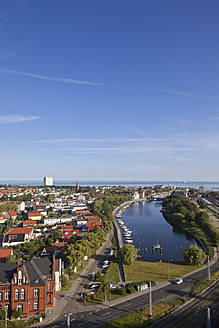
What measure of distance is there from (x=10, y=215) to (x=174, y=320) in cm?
10168

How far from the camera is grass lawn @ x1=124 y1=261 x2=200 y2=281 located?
51.2m

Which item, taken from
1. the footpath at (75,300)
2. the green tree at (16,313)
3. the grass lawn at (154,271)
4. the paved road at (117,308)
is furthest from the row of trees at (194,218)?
the green tree at (16,313)

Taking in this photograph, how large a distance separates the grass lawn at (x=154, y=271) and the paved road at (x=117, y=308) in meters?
4.06

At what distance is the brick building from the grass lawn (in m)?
19.0

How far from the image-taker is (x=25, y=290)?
37.1 meters

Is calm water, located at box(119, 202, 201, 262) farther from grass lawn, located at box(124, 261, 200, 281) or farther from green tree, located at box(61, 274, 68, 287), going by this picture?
green tree, located at box(61, 274, 68, 287)

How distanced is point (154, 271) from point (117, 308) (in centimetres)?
1876

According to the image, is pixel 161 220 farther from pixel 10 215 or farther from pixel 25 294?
pixel 25 294

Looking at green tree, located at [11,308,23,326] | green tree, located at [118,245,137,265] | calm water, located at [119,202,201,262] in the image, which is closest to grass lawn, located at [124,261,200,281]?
green tree, located at [118,245,137,265]

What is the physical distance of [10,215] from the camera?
385 feet

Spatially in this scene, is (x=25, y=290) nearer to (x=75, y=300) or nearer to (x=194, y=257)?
(x=75, y=300)

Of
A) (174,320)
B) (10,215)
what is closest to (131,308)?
(174,320)

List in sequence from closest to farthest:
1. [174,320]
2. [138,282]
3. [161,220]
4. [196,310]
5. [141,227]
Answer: [174,320]
[196,310]
[138,282]
[141,227]
[161,220]

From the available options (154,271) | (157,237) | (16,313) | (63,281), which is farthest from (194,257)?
(16,313)
